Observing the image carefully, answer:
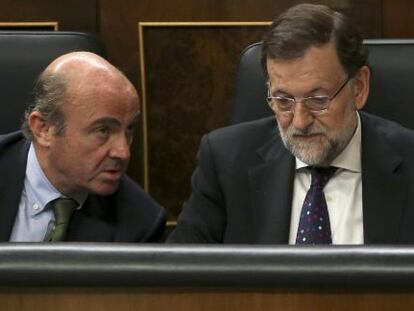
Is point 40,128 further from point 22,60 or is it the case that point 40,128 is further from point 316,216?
point 316,216

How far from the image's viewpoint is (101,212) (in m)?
1.56

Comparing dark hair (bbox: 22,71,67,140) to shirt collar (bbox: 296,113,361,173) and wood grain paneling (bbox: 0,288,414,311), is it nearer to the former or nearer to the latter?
shirt collar (bbox: 296,113,361,173)

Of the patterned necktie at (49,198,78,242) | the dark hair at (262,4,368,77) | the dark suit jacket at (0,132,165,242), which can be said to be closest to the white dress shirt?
the dark hair at (262,4,368,77)

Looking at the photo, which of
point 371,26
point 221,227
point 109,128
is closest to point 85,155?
point 109,128

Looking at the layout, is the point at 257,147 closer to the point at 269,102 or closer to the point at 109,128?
the point at 269,102

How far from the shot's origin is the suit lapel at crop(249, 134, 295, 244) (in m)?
1.44

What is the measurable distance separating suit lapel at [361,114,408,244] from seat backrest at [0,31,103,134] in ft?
1.71

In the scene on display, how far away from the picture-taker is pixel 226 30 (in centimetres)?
216

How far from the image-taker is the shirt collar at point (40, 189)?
1.56m

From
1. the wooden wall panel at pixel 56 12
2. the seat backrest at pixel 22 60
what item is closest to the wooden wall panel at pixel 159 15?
A: the wooden wall panel at pixel 56 12

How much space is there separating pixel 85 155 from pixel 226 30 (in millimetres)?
714

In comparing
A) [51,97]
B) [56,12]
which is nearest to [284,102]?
[51,97]

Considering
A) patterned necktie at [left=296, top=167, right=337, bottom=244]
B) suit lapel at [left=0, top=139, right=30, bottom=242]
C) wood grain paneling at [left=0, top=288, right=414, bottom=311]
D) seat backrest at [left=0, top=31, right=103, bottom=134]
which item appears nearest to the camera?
wood grain paneling at [left=0, top=288, right=414, bottom=311]

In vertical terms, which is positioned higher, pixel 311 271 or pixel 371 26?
pixel 371 26
